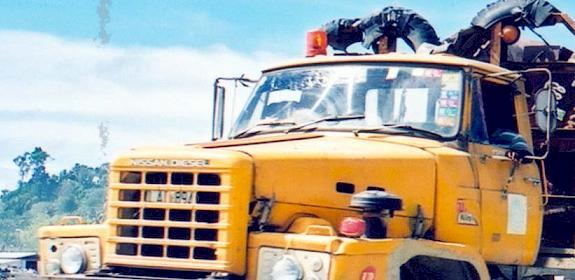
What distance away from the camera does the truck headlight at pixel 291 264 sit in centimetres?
712

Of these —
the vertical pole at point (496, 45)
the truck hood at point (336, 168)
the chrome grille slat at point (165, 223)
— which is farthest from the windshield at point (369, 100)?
the vertical pole at point (496, 45)

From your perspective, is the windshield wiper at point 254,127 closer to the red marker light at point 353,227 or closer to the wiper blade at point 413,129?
the wiper blade at point 413,129

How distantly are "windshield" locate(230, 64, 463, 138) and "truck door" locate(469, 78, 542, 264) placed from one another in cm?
26

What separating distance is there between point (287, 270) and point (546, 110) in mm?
2784

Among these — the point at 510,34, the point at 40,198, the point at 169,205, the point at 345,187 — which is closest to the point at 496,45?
the point at 510,34

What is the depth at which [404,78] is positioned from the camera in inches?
350

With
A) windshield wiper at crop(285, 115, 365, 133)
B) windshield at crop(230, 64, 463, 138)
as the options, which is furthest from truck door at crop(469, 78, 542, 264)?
windshield wiper at crop(285, 115, 365, 133)

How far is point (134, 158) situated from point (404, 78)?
2194mm

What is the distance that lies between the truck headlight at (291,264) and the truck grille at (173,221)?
0.19m

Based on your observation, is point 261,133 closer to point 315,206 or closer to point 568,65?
point 315,206

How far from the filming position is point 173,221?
7.71 m

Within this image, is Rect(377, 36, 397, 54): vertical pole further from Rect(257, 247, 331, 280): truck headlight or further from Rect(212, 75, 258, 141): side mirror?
Rect(257, 247, 331, 280): truck headlight

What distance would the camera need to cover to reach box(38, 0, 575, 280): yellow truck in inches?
295

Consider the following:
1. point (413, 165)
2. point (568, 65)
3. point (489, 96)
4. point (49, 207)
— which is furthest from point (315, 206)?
point (49, 207)
